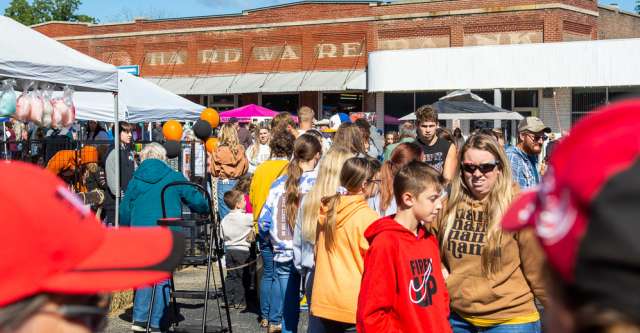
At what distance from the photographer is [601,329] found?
3.60 ft

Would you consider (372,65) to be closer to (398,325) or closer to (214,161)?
(214,161)

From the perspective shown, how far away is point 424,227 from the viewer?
4898 mm

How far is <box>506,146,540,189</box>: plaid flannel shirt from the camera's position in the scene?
8180mm

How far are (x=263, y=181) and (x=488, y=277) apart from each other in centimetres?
400

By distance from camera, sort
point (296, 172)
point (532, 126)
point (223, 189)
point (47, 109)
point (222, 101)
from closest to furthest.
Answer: point (296, 172) < point (47, 109) < point (532, 126) < point (223, 189) < point (222, 101)

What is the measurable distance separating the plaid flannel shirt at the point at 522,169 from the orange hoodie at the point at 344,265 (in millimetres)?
2923

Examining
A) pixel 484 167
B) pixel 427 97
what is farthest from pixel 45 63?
pixel 427 97

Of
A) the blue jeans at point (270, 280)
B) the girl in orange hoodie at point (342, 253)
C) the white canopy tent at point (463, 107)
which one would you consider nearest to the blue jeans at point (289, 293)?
the blue jeans at point (270, 280)

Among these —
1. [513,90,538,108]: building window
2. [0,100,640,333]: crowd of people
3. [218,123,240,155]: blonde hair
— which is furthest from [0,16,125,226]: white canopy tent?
[513,90,538,108]: building window

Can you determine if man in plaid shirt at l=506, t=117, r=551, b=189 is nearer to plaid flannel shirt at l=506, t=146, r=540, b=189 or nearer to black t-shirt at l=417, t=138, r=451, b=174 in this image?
plaid flannel shirt at l=506, t=146, r=540, b=189

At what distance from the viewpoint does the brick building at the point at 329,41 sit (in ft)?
122

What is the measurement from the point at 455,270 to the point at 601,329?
3680 millimetres

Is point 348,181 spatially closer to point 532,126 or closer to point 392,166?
point 392,166

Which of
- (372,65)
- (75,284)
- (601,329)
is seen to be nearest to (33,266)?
(75,284)
